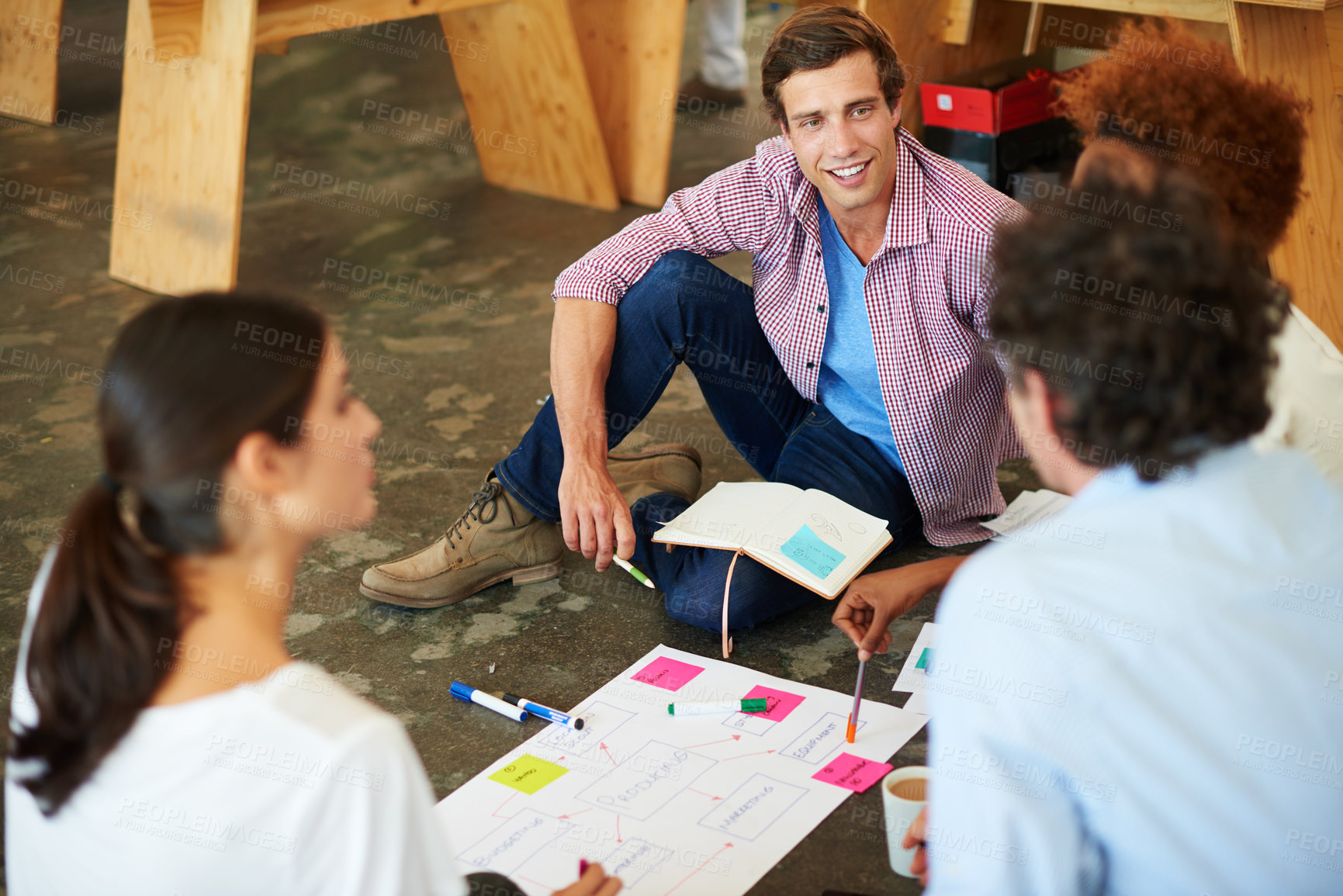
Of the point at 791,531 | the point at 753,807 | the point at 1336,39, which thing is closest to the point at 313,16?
the point at 791,531

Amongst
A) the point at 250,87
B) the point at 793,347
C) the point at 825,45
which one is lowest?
the point at 793,347

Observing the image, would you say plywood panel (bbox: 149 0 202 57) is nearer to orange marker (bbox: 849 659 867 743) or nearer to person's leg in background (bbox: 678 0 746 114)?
person's leg in background (bbox: 678 0 746 114)

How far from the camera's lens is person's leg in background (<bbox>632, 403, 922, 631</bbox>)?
1.91 metres

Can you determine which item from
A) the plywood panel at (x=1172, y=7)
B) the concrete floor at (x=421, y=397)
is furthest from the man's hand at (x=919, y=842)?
the plywood panel at (x=1172, y=7)

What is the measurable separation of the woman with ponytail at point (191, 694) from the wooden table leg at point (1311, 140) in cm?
203

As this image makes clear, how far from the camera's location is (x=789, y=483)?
80.9 inches

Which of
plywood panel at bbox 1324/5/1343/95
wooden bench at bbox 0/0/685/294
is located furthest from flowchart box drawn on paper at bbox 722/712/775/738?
wooden bench at bbox 0/0/685/294

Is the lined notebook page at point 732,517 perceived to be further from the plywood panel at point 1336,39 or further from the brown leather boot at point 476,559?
the plywood panel at point 1336,39

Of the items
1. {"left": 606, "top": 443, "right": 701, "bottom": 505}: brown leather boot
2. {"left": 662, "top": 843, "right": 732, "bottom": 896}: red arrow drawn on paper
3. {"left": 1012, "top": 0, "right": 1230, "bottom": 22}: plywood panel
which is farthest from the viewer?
{"left": 1012, "top": 0, "right": 1230, "bottom": 22}: plywood panel

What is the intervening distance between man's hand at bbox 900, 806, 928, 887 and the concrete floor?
190 mm

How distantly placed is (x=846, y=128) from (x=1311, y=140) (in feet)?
3.83

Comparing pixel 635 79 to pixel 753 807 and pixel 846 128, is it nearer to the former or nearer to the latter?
pixel 846 128

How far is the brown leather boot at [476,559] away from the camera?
6.77 ft

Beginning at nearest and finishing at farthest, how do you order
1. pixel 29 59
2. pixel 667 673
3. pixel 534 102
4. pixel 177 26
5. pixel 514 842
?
pixel 514 842, pixel 667 673, pixel 177 26, pixel 534 102, pixel 29 59
